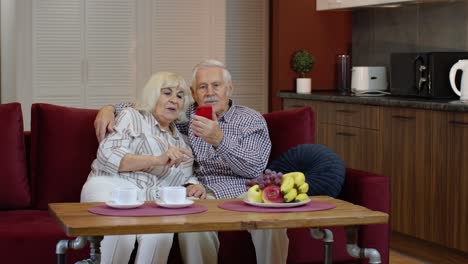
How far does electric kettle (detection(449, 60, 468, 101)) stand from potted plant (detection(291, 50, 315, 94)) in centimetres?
158

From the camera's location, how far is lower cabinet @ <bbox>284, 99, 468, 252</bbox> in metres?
4.84

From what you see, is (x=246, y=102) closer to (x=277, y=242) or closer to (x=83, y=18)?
(x=83, y=18)

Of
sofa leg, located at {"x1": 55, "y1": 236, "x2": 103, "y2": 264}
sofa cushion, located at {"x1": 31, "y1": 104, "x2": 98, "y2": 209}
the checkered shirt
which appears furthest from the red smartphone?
sofa leg, located at {"x1": 55, "y1": 236, "x2": 103, "y2": 264}

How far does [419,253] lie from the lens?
17.4 ft

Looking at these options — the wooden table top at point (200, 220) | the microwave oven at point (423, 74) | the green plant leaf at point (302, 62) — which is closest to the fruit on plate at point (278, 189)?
the wooden table top at point (200, 220)

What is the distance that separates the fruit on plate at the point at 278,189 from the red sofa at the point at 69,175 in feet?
1.85

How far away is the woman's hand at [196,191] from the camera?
146 inches

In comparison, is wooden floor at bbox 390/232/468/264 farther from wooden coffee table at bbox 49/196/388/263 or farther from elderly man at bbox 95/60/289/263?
wooden coffee table at bbox 49/196/388/263

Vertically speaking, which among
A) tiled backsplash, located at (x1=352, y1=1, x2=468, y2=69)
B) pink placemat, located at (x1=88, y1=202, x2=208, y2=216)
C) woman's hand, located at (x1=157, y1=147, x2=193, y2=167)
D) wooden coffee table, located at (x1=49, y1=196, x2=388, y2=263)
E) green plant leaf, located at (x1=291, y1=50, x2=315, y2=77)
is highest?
tiled backsplash, located at (x1=352, y1=1, x2=468, y2=69)

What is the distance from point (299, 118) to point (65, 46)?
3.10 m

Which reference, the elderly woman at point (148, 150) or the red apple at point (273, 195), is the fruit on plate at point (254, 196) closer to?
the red apple at point (273, 195)

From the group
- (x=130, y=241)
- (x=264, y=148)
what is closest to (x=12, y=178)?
(x=130, y=241)

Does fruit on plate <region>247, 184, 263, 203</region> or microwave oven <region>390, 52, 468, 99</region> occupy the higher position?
microwave oven <region>390, 52, 468, 99</region>

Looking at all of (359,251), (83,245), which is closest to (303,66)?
(359,251)
